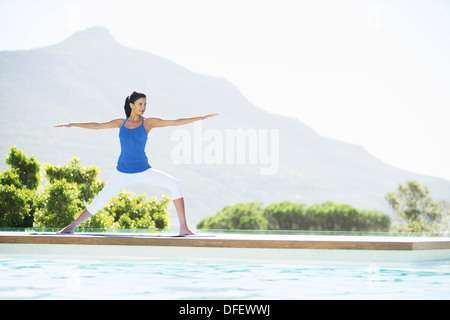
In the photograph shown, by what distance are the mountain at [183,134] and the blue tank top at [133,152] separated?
50428 mm

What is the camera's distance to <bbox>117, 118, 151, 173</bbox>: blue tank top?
6.11 m

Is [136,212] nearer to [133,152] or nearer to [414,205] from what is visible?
[133,152]

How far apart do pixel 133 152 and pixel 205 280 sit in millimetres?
2091

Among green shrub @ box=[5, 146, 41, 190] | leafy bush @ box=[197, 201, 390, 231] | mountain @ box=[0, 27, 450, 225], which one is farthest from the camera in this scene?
mountain @ box=[0, 27, 450, 225]

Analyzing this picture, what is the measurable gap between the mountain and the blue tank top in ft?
165

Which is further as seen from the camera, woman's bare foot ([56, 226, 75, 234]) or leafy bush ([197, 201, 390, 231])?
leafy bush ([197, 201, 390, 231])

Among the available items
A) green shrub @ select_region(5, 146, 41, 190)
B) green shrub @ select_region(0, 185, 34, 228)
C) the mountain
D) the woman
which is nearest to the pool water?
the woman

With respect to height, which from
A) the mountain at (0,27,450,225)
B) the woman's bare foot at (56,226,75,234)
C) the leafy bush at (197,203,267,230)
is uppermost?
the mountain at (0,27,450,225)

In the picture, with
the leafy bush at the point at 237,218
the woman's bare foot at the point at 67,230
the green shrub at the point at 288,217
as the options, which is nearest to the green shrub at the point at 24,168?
the woman's bare foot at the point at 67,230

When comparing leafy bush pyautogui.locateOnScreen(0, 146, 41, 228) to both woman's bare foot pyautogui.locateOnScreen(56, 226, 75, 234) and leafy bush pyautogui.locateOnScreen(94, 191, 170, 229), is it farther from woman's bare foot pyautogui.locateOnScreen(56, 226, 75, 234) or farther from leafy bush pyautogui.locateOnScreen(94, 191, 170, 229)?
woman's bare foot pyautogui.locateOnScreen(56, 226, 75, 234)

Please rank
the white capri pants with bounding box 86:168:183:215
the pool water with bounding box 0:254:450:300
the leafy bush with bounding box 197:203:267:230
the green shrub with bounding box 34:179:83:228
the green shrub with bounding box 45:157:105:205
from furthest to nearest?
1. the leafy bush with bounding box 197:203:267:230
2. the green shrub with bounding box 45:157:105:205
3. the green shrub with bounding box 34:179:83:228
4. the white capri pants with bounding box 86:168:183:215
5. the pool water with bounding box 0:254:450:300

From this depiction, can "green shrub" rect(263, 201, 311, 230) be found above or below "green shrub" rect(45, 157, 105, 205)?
below

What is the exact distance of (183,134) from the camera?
248 feet

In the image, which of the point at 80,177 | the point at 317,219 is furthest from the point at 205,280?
the point at 317,219
